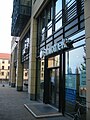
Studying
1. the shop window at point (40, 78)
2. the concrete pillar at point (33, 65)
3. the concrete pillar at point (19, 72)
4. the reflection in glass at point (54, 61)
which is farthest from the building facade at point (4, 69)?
the reflection in glass at point (54, 61)

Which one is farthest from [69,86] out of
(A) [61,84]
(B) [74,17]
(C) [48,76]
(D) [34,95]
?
(D) [34,95]

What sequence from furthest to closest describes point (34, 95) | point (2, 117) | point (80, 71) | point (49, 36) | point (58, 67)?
point (34, 95) < point (49, 36) < point (58, 67) < point (2, 117) < point (80, 71)

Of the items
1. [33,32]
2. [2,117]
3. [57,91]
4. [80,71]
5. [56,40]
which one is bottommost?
[2,117]

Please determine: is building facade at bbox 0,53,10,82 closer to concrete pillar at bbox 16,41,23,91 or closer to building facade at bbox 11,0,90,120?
concrete pillar at bbox 16,41,23,91

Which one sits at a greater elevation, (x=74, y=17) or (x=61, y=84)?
(x=74, y=17)

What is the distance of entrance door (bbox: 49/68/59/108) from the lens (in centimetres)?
1279

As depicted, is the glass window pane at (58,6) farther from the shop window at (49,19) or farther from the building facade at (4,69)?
the building facade at (4,69)

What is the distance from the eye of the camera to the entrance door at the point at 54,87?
12789mm

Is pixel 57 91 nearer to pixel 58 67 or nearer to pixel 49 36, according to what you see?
pixel 58 67

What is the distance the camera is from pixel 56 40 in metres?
13.3

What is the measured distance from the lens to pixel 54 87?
13.3 m

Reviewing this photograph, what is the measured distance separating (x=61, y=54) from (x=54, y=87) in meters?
2.40

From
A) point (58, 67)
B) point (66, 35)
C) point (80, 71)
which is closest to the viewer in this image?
point (80, 71)

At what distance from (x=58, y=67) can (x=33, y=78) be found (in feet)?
20.0
